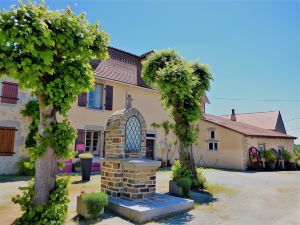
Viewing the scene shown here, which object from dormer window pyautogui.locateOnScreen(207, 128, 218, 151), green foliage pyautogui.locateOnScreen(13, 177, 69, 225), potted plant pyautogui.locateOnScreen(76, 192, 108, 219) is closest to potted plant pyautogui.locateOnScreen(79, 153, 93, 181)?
potted plant pyautogui.locateOnScreen(76, 192, 108, 219)

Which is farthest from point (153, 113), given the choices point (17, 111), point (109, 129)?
point (109, 129)

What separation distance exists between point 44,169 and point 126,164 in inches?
95.3

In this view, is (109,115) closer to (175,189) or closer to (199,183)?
(199,183)

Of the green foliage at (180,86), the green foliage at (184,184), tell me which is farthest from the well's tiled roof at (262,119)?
the green foliage at (184,184)

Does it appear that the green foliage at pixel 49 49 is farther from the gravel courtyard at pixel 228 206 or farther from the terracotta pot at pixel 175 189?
the terracotta pot at pixel 175 189

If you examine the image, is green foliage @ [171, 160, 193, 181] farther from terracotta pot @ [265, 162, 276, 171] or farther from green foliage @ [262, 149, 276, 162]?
terracotta pot @ [265, 162, 276, 171]

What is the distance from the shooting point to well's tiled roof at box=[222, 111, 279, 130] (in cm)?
3002

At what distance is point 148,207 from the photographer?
6.15 meters

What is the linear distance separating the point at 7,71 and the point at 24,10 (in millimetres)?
1221

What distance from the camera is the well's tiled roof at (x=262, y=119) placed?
3002cm

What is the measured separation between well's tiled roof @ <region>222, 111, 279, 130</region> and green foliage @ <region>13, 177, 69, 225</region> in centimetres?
2929

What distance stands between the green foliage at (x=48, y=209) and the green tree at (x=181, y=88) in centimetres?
549

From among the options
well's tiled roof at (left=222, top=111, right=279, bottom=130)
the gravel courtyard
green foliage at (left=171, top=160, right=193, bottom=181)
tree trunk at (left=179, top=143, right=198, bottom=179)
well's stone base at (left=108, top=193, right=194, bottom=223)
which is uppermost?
well's tiled roof at (left=222, top=111, right=279, bottom=130)

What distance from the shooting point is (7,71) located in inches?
185
